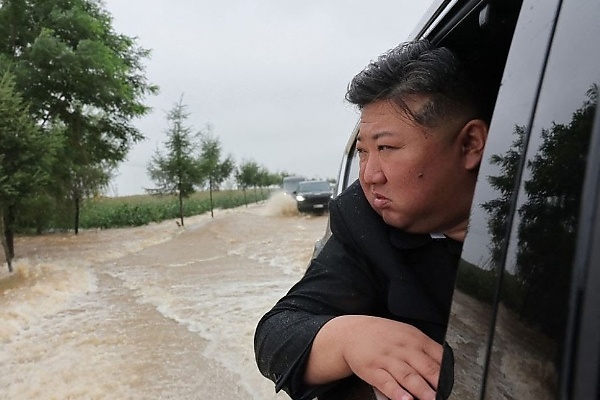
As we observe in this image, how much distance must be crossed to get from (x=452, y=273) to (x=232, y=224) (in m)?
27.1

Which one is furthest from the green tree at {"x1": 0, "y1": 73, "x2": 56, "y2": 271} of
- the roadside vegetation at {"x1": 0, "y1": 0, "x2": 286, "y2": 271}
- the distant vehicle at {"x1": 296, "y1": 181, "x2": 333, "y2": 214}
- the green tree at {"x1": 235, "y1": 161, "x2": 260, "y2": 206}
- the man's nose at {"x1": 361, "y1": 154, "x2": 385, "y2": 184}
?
the green tree at {"x1": 235, "y1": 161, "x2": 260, "y2": 206}

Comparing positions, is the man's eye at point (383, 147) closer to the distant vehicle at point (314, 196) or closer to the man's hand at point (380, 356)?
the man's hand at point (380, 356)

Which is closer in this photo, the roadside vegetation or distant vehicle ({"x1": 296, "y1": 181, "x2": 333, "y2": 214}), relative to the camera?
the roadside vegetation

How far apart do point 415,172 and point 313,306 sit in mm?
385

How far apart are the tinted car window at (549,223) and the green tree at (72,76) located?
15.7 metres

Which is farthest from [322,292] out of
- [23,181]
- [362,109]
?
[23,181]

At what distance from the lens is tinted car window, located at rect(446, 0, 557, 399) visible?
2.59ft

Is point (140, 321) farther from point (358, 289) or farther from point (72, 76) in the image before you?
point (72, 76)

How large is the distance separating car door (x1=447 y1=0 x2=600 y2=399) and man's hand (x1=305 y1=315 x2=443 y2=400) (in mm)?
172

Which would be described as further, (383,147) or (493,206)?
(383,147)

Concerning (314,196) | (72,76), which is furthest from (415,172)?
(314,196)

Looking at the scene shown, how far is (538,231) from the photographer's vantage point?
701mm

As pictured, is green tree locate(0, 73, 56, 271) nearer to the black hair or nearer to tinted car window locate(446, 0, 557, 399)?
the black hair

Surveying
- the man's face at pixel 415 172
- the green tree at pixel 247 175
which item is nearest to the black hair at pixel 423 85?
the man's face at pixel 415 172
